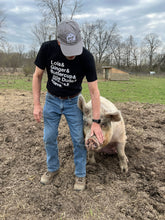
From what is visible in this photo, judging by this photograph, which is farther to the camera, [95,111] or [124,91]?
[124,91]

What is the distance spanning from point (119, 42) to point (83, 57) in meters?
62.1

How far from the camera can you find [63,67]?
2518 millimetres

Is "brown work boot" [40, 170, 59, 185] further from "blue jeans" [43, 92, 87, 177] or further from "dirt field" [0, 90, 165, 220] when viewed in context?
"blue jeans" [43, 92, 87, 177]

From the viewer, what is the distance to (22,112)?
652cm

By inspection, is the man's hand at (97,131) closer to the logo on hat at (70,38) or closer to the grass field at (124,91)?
the logo on hat at (70,38)

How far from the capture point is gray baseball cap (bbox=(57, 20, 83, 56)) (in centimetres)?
220

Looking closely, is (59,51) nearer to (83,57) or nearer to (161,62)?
(83,57)

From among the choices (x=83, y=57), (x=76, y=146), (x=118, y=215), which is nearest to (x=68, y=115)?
(x=76, y=146)

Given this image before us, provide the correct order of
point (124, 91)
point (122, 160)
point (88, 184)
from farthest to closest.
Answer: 1. point (124, 91)
2. point (122, 160)
3. point (88, 184)

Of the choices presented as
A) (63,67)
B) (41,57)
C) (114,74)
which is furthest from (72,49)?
(114,74)

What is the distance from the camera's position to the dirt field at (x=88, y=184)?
2438 millimetres

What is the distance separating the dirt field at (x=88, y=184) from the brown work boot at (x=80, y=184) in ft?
0.25

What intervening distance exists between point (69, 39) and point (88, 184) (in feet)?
7.11

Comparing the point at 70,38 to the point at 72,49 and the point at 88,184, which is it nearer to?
the point at 72,49
